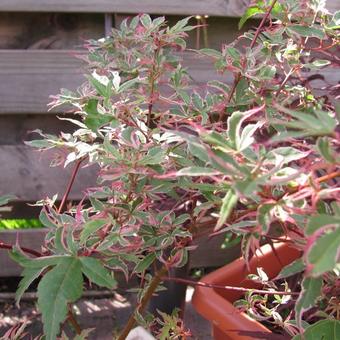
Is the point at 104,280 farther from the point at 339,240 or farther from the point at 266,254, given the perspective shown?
the point at 266,254

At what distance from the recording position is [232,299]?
3.96 ft

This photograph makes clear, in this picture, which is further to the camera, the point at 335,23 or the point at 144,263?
the point at 335,23

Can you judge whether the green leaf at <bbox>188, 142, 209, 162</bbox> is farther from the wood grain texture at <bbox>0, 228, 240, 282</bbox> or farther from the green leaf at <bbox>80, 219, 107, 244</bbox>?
the wood grain texture at <bbox>0, 228, 240, 282</bbox>

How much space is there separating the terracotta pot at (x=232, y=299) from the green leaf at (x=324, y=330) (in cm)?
10

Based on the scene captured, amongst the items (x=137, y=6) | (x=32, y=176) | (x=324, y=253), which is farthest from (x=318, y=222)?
(x=32, y=176)

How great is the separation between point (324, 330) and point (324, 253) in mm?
344

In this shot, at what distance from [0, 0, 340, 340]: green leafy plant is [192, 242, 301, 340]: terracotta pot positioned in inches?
2.5

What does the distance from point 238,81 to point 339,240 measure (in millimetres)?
570

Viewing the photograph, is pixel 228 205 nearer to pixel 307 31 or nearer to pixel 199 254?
pixel 307 31

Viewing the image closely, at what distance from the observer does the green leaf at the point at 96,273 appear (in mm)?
713

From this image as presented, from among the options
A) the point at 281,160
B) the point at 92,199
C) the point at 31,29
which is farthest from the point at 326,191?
the point at 31,29

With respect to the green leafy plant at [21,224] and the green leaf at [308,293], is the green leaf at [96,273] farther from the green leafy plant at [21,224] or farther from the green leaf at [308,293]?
the green leafy plant at [21,224]

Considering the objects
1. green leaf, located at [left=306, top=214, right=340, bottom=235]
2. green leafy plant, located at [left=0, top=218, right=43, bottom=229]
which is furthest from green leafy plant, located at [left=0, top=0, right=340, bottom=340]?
green leafy plant, located at [left=0, top=218, right=43, bottom=229]

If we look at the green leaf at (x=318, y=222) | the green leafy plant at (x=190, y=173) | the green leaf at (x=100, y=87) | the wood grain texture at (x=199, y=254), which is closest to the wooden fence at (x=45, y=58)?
the wood grain texture at (x=199, y=254)
